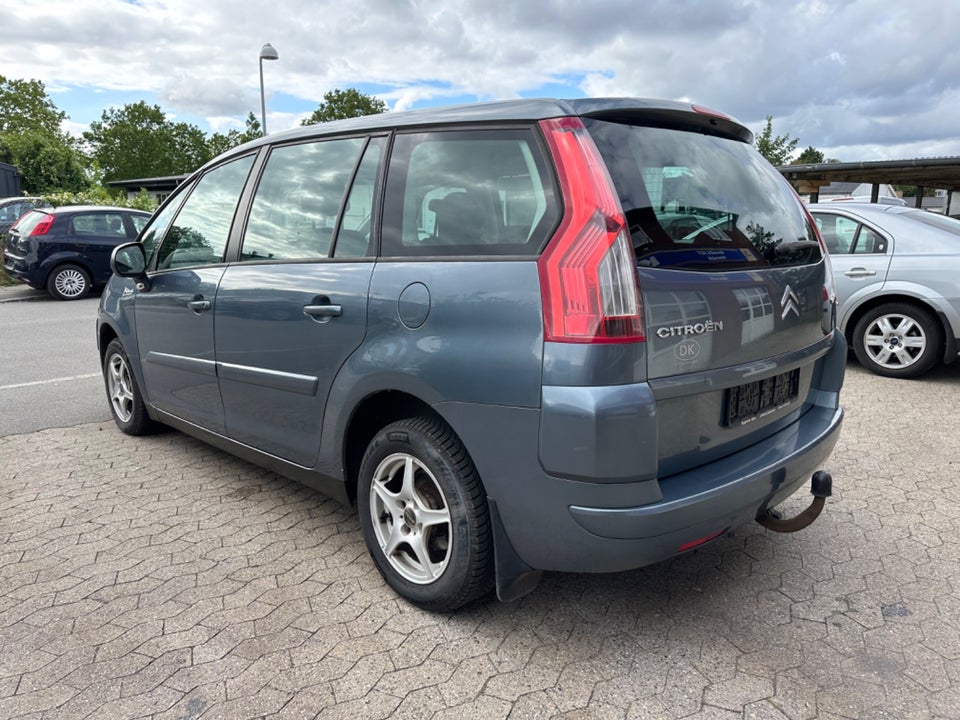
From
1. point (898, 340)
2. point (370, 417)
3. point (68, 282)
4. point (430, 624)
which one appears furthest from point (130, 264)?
point (68, 282)

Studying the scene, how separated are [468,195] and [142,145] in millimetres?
77160

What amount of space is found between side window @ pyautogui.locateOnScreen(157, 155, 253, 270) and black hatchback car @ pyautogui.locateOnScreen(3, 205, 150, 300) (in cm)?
990

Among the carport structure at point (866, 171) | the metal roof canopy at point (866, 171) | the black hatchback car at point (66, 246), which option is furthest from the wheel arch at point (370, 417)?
the black hatchback car at point (66, 246)

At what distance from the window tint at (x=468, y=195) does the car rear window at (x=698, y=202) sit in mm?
248

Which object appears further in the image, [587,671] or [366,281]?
[366,281]

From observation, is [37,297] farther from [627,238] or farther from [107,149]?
[107,149]

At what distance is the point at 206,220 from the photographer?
3.83 metres

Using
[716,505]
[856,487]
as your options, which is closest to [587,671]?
[716,505]

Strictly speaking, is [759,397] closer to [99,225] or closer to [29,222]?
[99,225]

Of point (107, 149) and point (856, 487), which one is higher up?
point (107, 149)

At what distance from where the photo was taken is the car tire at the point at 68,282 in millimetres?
12695

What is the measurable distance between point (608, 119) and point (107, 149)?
257ft

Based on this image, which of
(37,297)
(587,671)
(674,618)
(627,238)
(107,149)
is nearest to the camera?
(627,238)

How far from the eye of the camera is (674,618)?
2686mm
